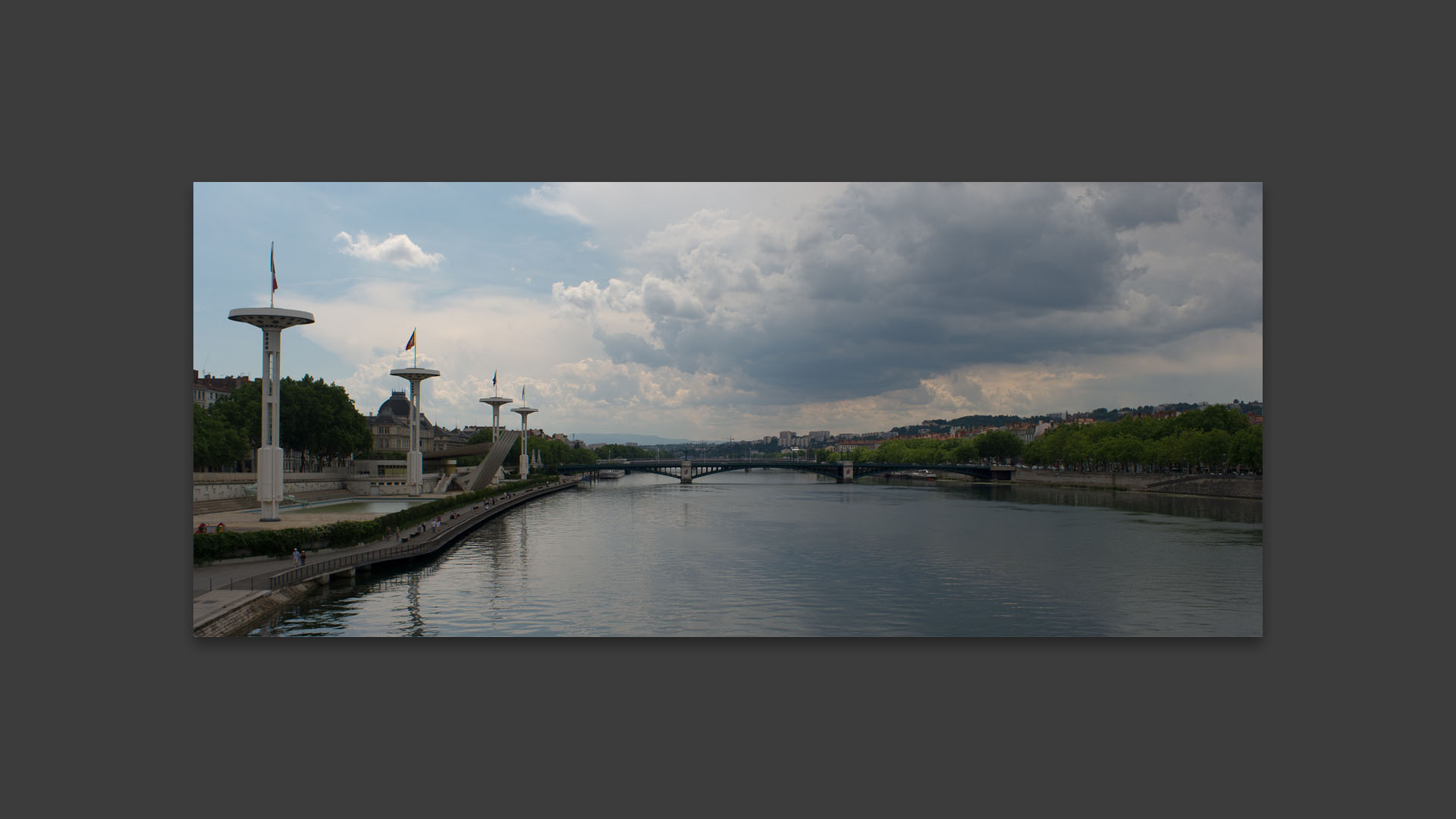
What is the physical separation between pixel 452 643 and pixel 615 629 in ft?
12.9

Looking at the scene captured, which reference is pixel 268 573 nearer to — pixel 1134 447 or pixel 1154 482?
pixel 1154 482

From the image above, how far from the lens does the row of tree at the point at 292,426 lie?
33.0 m

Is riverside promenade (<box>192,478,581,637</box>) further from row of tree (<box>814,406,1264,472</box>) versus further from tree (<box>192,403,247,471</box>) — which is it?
row of tree (<box>814,406,1264,472</box>)

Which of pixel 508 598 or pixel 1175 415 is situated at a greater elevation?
pixel 1175 415

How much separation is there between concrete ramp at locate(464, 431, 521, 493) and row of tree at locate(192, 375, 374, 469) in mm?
6695

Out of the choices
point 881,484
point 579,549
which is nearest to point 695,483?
point 881,484

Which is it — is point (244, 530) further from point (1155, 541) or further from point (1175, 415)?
point (1175, 415)

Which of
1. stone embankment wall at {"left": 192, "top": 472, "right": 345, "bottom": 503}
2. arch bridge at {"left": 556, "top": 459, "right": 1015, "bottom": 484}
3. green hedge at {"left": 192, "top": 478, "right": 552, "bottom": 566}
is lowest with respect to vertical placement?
arch bridge at {"left": 556, "top": 459, "right": 1015, "bottom": 484}

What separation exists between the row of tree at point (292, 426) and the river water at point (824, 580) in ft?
38.5

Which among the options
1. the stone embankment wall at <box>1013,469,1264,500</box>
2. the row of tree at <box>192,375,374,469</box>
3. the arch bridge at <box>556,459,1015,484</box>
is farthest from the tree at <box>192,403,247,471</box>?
the stone embankment wall at <box>1013,469,1264,500</box>

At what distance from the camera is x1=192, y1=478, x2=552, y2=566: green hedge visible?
16219mm

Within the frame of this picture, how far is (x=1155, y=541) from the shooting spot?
26.0m

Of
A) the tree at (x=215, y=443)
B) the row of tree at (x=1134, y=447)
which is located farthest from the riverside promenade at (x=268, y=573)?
the row of tree at (x=1134, y=447)

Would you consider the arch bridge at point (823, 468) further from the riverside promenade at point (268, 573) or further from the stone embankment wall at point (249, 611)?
the stone embankment wall at point (249, 611)
